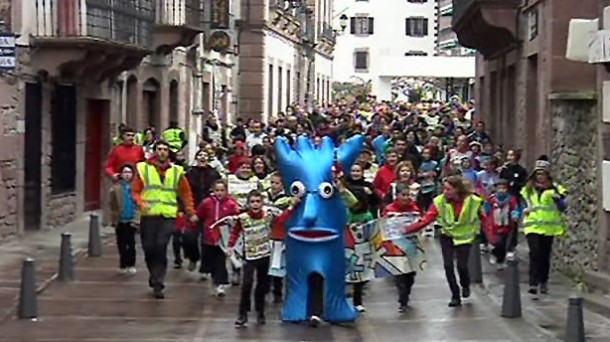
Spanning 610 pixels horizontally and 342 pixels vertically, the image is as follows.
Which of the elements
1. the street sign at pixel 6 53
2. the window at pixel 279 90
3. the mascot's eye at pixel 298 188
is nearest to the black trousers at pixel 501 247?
the mascot's eye at pixel 298 188

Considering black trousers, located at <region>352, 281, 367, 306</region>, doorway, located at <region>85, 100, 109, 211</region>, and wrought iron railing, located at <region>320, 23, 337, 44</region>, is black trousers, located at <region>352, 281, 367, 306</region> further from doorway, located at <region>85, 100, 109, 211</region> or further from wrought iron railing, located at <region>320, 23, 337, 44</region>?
wrought iron railing, located at <region>320, 23, 337, 44</region>

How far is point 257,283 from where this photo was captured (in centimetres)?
1491

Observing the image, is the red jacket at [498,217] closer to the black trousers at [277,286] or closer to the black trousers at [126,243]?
the black trousers at [277,286]

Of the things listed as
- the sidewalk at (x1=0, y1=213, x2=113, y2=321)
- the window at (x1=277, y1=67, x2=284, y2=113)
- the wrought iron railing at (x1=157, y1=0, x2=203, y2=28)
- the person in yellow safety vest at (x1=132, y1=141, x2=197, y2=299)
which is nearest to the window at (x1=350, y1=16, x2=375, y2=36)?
the window at (x1=277, y1=67, x2=284, y2=113)

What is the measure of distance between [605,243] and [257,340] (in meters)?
4.52

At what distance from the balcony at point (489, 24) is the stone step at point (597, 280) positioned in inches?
387

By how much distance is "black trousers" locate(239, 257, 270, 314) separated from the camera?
1451 centimetres

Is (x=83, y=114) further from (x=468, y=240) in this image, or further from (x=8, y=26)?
(x=468, y=240)

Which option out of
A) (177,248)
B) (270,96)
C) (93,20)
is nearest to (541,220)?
(177,248)

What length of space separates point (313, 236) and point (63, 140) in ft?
41.4

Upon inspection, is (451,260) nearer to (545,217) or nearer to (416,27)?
(545,217)

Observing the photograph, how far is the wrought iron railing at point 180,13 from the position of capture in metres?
31.8

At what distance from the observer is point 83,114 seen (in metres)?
27.2

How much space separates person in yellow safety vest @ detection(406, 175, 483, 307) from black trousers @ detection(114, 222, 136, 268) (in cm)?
443
